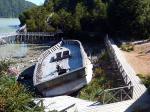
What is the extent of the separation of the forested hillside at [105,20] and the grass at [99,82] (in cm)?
1470

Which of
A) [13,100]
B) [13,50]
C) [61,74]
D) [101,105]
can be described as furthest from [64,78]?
[13,50]

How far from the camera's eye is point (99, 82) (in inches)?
1175

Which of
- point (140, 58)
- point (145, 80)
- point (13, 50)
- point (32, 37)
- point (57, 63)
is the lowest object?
point (13, 50)

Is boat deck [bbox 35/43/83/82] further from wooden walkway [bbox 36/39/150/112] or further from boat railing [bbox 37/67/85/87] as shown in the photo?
wooden walkway [bbox 36/39/150/112]

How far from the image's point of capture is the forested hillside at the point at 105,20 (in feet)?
166

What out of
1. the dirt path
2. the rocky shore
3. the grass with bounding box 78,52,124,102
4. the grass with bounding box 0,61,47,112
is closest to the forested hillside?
the dirt path

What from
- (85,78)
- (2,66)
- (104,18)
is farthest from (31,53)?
(2,66)

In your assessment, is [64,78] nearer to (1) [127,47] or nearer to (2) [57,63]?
(2) [57,63]

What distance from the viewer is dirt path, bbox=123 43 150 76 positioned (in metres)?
31.7

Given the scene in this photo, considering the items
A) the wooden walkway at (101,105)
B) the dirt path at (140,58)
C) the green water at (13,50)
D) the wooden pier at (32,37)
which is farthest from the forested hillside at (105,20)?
the wooden walkway at (101,105)

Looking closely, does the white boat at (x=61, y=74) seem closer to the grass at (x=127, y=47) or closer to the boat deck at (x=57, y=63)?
the boat deck at (x=57, y=63)

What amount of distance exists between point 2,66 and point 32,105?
7380mm

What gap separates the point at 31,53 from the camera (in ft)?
180

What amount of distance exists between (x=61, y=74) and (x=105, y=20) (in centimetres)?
2786
